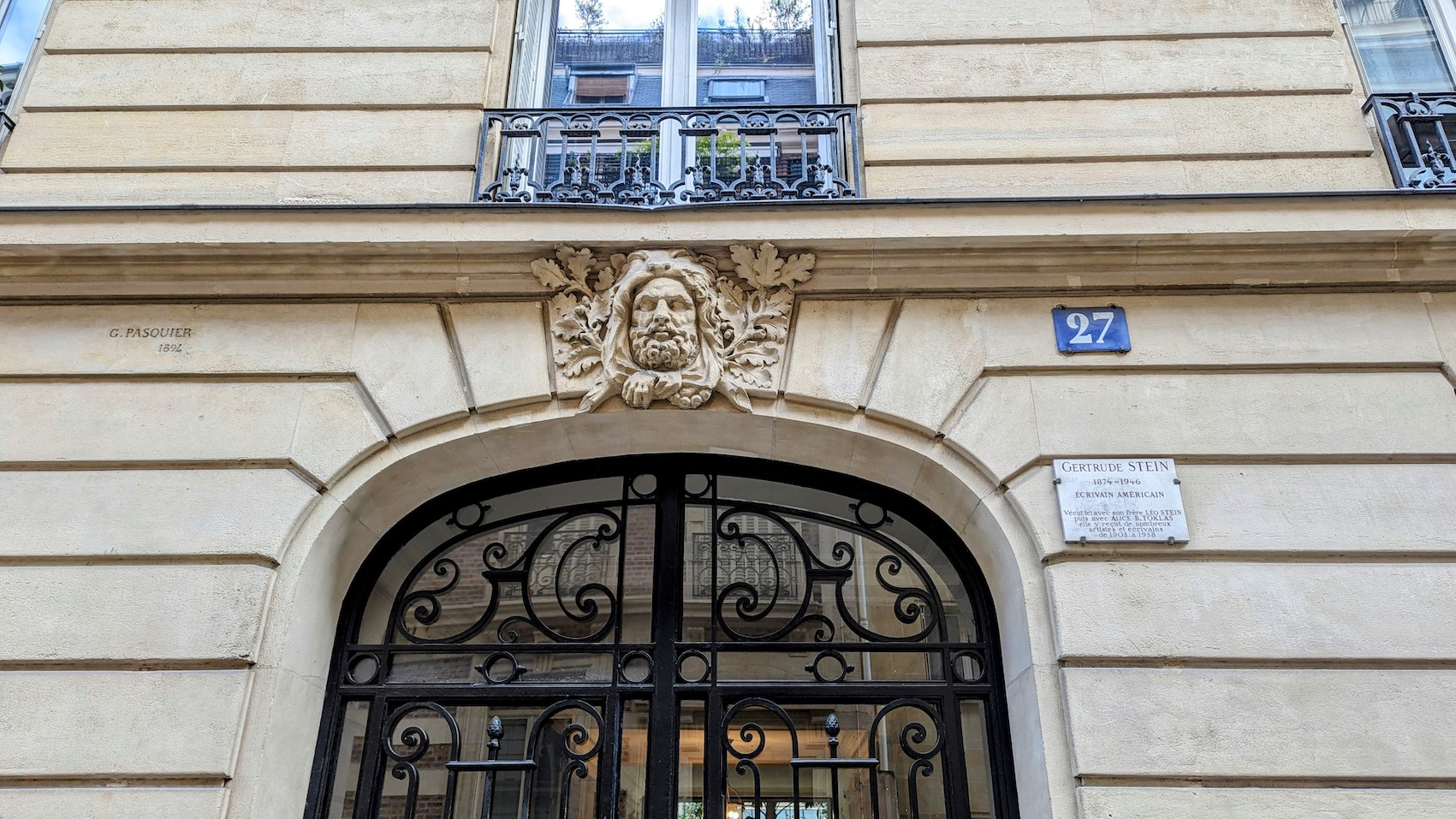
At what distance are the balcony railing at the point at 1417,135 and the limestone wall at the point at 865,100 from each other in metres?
0.09

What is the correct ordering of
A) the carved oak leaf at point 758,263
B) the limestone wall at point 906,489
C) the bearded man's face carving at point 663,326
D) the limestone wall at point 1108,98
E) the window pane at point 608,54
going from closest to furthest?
the limestone wall at point 906,489, the bearded man's face carving at point 663,326, the carved oak leaf at point 758,263, the limestone wall at point 1108,98, the window pane at point 608,54

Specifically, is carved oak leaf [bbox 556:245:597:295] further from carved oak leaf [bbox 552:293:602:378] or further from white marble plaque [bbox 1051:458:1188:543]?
white marble plaque [bbox 1051:458:1188:543]

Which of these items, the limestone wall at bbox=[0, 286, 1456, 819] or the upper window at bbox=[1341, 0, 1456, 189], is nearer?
the limestone wall at bbox=[0, 286, 1456, 819]

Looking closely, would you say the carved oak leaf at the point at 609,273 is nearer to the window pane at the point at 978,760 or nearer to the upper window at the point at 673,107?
the upper window at the point at 673,107

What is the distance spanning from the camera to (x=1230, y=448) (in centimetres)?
400

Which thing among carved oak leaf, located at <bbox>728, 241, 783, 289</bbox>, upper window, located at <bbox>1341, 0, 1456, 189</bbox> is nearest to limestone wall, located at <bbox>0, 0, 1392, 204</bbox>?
upper window, located at <bbox>1341, 0, 1456, 189</bbox>

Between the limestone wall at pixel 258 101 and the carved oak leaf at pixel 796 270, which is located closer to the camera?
the carved oak leaf at pixel 796 270

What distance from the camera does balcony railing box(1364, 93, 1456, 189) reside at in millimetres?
4516

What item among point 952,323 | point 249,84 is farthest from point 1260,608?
point 249,84

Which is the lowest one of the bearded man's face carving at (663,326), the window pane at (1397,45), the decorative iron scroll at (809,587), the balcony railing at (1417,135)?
the decorative iron scroll at (809,587)

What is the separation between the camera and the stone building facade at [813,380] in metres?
3.60

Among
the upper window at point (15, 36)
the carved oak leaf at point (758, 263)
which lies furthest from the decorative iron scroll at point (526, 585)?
the upper window at point (15, 36)

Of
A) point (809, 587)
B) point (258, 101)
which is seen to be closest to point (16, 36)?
point (258, 101)

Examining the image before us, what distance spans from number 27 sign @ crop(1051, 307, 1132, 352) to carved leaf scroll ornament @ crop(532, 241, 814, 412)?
1.19m
